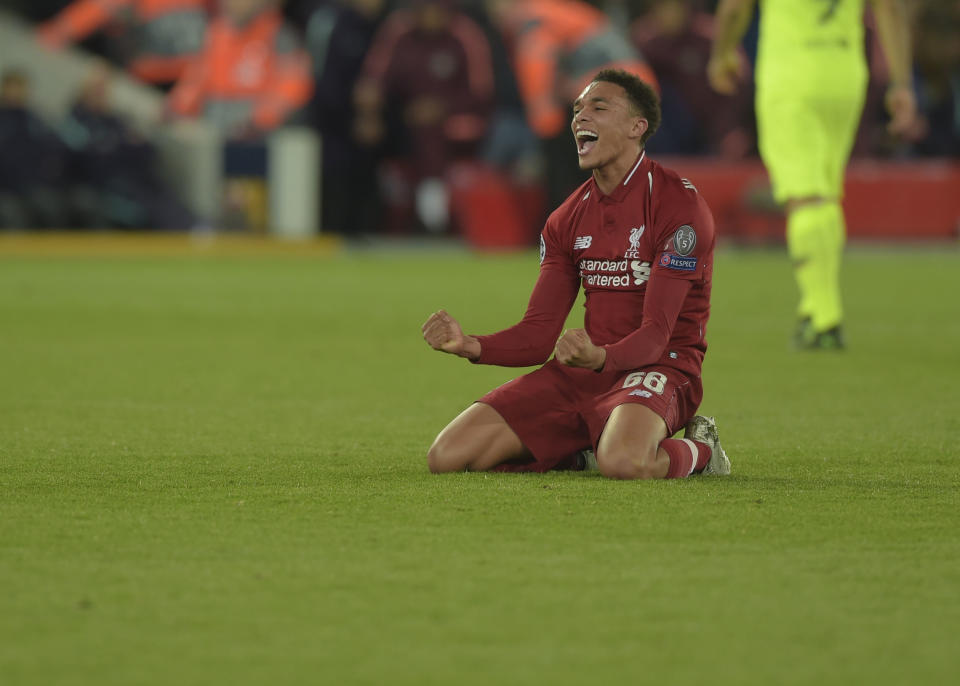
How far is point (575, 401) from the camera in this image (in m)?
5.88

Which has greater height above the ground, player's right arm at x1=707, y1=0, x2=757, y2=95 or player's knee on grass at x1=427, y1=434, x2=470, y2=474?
player's right arm at x1=707, y1=0, x2=757, y2=95

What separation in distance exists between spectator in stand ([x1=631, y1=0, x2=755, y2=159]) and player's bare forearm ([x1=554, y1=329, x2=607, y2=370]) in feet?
52.2

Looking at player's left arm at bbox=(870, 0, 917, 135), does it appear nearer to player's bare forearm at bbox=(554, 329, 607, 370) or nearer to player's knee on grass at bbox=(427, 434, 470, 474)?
player's knee on grass at bbox=(427, 434, 470, 474)

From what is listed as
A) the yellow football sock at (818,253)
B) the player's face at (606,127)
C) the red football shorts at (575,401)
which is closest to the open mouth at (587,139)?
the player's face at (606,127)

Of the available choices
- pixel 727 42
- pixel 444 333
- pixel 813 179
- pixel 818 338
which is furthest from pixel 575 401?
pixel 727 42

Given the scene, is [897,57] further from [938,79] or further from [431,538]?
[938,79]

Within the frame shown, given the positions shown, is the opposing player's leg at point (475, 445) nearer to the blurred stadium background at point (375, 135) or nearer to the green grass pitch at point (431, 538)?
the green grass pitch at point (431, 538)

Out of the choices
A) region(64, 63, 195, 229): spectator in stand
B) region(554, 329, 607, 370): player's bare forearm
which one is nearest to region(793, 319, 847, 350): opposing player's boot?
region(554, 329, 607, 370): player's bare forearm

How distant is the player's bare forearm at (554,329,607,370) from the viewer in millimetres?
5230

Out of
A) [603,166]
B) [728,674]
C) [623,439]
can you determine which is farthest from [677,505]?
[728,674]

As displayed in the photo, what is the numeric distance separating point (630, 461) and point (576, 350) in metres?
0.45

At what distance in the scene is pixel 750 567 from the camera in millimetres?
4262

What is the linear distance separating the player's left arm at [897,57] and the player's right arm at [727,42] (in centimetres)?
72

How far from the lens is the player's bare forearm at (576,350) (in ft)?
17.2
